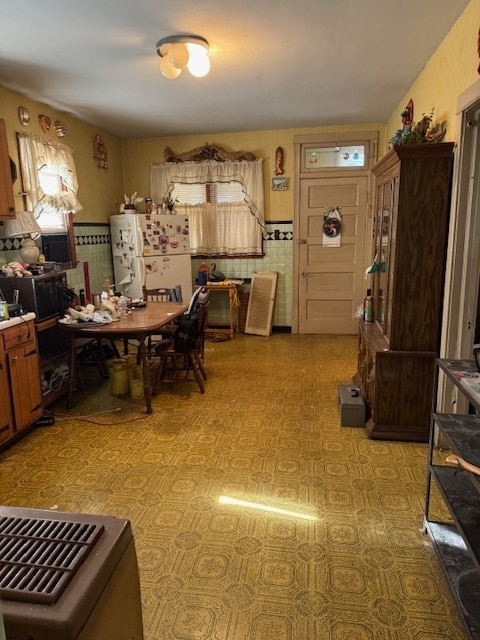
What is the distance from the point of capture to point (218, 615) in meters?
1.73

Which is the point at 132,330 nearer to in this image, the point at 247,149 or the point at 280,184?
the point at 280,184

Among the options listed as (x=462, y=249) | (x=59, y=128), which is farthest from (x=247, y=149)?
(x=462, y=249)

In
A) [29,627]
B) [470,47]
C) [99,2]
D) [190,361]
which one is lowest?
[190,361]

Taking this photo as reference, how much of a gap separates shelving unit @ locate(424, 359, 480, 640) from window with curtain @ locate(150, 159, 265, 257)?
14.2 ft

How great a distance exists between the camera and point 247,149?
5.88 m

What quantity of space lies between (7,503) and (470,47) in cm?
375

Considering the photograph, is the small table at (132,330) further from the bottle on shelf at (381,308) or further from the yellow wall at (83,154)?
the bottle on shelf at (381,308)

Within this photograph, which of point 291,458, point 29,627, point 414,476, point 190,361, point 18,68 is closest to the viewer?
point 29,627

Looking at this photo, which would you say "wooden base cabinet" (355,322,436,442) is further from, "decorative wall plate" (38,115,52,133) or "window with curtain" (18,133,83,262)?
"decorative wall plate" (38,115,52,133)

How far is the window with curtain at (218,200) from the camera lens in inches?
233

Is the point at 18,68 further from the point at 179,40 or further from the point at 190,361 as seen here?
the point at 190,361

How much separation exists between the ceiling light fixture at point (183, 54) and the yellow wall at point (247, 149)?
2.88 meters

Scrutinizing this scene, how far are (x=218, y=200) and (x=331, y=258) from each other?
1772 mm

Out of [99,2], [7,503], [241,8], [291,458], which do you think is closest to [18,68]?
[99,2]
